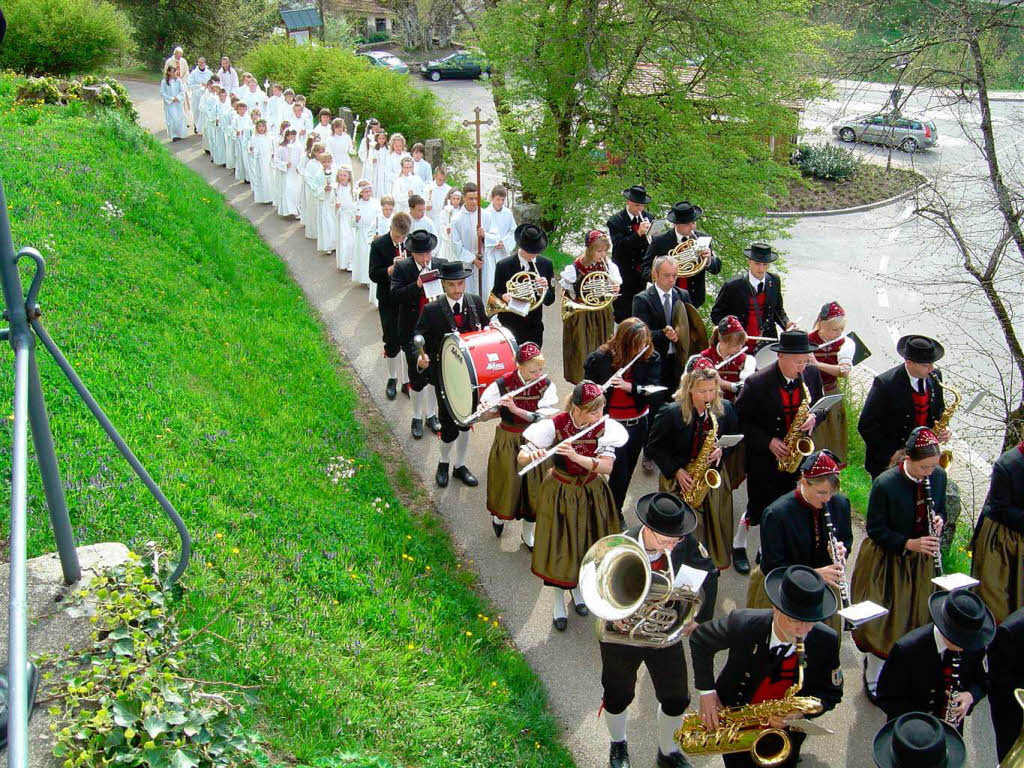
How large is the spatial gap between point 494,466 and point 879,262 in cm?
2125

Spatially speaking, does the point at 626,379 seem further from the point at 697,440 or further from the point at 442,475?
the point at 442,475

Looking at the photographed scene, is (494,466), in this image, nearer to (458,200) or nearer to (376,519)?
(376,519)

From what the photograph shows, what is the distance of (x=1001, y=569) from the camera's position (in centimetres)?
661

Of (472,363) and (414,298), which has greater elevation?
(414,298)

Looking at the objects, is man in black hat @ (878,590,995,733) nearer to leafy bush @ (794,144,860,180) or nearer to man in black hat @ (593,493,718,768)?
man in black hat @ (593,493,718,768)

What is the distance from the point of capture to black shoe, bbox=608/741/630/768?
19.4 feet

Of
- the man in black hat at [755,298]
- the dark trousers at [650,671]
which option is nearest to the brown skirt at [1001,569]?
the dark trousers at [650,671]

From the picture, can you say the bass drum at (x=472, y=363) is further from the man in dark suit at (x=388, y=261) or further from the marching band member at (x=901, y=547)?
the marching band member at (x=901, y=547)

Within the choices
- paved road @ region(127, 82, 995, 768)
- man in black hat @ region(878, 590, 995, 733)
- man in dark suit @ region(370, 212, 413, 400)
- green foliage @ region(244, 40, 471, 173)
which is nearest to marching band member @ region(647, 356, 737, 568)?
paved road @ region(127, 82, 995, 768)

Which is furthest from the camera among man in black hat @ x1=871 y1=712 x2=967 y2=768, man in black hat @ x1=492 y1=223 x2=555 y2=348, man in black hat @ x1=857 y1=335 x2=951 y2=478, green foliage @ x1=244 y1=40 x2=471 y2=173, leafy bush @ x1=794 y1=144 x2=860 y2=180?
leafy bush @ x1=794 y1=144 x2=860 y2=180

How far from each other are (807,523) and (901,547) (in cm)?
75

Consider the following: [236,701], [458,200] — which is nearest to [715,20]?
[458,200]

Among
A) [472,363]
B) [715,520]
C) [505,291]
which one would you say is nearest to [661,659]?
[715,520]

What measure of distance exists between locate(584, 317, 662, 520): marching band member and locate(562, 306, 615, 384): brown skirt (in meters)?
1.98
